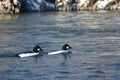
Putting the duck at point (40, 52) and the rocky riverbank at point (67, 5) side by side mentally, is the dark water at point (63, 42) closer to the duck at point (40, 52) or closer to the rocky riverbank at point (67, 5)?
the duck at point (40, 52)

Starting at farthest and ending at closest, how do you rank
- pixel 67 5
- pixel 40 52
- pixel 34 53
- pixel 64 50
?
pixel 67 5, pixel 64 50, pixel 40 52, pixel 34 53

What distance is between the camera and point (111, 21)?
85.1m

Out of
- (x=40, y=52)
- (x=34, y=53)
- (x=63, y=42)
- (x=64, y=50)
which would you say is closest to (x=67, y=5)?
(x=63, y=42)

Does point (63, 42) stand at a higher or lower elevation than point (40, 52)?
lower

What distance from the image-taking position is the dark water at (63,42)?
1834 inches

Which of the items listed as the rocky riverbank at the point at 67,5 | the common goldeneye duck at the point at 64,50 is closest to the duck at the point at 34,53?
the common goldeneye duck at the point at 64,50

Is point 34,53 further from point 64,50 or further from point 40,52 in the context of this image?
point 64,50

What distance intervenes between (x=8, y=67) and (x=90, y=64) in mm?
7082

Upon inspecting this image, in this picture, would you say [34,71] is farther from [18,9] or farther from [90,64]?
[18,9]

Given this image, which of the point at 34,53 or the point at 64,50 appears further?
the point at 64,50

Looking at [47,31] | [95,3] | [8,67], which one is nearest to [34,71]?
[8,67]

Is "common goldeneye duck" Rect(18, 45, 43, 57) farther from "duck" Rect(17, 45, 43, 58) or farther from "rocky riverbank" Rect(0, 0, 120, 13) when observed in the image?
"rocky riverbank" Rect(0, 0, 120, 13)

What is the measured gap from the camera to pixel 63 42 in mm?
63812

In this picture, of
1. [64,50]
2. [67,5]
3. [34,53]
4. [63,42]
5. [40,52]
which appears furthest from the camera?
[67,5]
